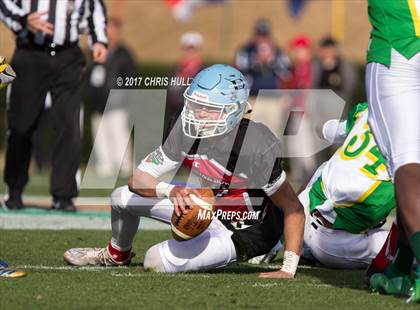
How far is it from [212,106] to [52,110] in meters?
3.86

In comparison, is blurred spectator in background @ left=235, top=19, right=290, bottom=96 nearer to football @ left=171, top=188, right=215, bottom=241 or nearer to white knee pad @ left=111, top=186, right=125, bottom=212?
white knee pad @ left=111, top=186, right=125, bottom=212

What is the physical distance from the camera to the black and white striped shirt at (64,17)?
8898 millimetres

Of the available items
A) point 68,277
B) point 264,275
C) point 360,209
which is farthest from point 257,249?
point 68,277

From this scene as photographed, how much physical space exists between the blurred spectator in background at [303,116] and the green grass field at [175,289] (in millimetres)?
8130

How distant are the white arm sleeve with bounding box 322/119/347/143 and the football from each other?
4.49 feet

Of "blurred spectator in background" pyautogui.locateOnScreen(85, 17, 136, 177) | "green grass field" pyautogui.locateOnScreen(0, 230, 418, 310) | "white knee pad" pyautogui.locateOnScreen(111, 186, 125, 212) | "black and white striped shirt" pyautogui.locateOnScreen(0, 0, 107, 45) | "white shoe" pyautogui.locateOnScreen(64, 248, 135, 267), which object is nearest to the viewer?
"green grass field" pyautogui.locateOnScreen(0, 230, 418, 310)

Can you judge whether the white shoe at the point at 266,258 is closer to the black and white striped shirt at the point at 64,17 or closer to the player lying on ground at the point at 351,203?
the player lying on ground at the point at 351,203

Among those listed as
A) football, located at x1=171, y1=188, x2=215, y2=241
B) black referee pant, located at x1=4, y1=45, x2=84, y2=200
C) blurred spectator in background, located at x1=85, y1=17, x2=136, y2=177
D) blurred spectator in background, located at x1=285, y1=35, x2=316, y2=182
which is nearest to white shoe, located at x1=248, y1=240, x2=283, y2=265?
football, located at x1=171, y1=188, x2=215, y2=241

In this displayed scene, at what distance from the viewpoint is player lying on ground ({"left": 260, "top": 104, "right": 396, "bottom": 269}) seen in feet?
19.9

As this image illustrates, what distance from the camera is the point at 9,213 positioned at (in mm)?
8914

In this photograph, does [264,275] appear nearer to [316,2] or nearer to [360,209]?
[360,209]

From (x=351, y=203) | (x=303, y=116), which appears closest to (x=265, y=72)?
(x=303, y=116)

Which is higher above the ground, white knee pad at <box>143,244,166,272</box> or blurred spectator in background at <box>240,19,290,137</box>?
white knee pad at <box>143,244,166,272</box>

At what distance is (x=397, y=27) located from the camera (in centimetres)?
484
